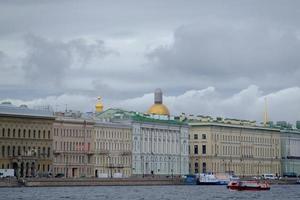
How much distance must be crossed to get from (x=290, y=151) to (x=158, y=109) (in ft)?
129

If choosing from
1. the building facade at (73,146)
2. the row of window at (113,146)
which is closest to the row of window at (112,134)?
the row of window at (113,146)

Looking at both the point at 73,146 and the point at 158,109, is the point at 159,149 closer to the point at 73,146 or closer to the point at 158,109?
the point at 158,109

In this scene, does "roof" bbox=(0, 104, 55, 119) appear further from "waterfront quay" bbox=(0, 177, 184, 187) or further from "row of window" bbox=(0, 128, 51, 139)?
"waterfront quay" bbox=(0, 177, 184, 187)

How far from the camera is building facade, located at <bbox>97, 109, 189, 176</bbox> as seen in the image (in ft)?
446

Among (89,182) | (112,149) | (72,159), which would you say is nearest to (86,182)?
(89,182)

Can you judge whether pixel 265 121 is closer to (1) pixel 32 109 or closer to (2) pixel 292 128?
(2) pixel 292 128

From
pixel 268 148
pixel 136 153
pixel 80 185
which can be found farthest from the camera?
pixel 268 148

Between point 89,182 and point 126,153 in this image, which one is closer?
point 89,182

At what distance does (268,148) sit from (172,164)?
32162 mm

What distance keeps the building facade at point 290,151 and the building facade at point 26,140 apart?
67940mm

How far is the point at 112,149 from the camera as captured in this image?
5157 inches

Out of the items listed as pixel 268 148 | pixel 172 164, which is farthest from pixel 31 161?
pixel 268 148

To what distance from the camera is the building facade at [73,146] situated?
12119 cm

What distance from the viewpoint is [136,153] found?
136000 millimetres
